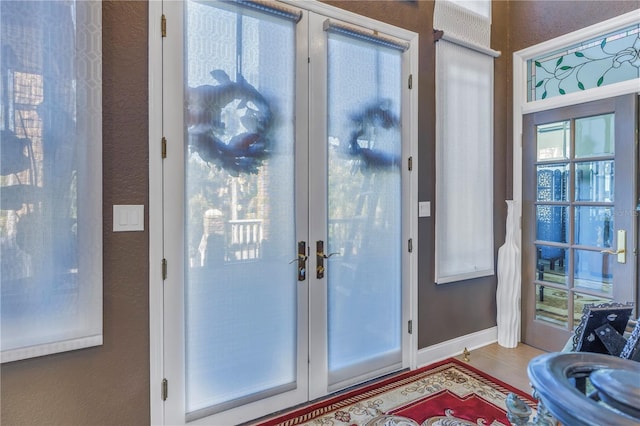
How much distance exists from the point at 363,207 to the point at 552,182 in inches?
71.5

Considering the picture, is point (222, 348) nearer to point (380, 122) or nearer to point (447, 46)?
point (380, 122)

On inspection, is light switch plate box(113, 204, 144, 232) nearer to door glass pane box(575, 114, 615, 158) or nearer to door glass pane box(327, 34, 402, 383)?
door glass pane box(327, 34, 402, 383)

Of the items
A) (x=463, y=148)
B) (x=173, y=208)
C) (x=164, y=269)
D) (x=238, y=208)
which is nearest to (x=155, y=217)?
(x=173, y=208)

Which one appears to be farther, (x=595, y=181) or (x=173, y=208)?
(x=595, y=181)

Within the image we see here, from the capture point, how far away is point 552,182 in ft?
10.0

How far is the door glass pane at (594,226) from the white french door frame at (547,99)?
0.18m

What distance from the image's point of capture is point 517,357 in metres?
2.96

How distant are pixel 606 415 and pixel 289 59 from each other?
7.32 ft

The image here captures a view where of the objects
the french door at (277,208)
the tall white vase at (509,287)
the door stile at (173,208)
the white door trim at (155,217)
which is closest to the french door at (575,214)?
the tall white vase at (509,287)

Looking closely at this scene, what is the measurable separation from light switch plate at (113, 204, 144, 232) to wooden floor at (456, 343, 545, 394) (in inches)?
105

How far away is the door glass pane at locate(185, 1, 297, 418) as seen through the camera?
6.38ft

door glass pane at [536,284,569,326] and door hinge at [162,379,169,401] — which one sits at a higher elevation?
door glass pane at [536,284,569,326]

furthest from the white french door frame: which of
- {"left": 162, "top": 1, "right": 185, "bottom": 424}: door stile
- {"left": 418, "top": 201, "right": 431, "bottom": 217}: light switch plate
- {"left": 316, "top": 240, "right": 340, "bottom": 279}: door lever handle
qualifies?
{"left": 162, "top": 1, "right": 185, "bottom": 424}: door stile

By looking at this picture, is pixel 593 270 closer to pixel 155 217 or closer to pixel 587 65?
pixel 587 65
